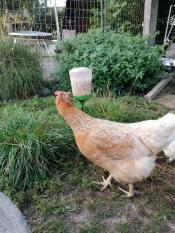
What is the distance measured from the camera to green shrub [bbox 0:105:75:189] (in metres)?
3.10

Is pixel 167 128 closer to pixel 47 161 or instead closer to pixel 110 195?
pixel 110 195

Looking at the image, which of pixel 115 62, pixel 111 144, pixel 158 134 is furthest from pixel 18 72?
pixel 158 134

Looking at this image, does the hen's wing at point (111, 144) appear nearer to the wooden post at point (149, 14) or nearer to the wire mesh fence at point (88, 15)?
the wire mesh fence at point (88, 15)

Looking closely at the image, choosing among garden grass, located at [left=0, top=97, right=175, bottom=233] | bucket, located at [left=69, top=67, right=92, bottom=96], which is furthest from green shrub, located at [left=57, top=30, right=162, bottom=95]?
garden grass, located at [left=0, top=97, right=175, bottom=233]

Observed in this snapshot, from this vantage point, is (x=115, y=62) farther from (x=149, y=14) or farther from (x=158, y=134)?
(x=158, y=134)

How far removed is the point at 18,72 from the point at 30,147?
261 centimetres

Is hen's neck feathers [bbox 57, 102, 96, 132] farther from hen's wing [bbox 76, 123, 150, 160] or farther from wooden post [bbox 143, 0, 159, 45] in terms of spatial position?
wooden post [bbox 143, 0, 159, 45]

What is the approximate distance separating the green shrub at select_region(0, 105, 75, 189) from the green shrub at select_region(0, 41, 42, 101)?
1834 millimetres

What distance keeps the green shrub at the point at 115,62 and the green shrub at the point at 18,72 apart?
20.8 inches

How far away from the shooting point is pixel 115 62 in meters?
5.51

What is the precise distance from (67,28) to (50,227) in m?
8.99

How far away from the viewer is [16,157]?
3.13 m

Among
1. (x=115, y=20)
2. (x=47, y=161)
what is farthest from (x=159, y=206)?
(x=115, y=20)

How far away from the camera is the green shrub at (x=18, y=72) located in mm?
5367
